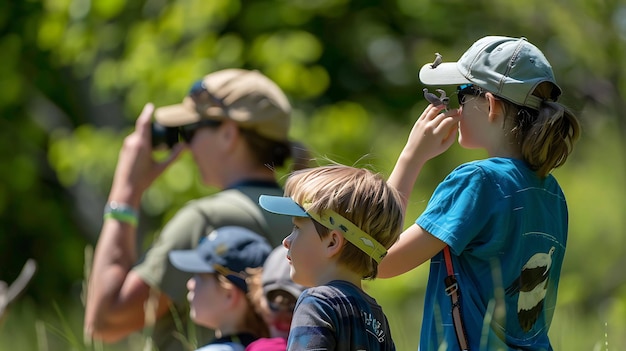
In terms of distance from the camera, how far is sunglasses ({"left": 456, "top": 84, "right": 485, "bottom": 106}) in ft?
7.80

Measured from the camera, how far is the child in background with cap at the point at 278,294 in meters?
3.03

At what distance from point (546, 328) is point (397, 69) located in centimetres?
734

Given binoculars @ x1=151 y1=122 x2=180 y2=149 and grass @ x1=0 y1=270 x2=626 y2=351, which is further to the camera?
grass @ x1=0 y1=270 x2=626 y2=351

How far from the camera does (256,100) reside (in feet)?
12.8

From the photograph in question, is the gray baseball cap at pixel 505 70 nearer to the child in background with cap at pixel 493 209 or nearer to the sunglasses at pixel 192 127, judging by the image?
the child in background with cap at pixel 493 209

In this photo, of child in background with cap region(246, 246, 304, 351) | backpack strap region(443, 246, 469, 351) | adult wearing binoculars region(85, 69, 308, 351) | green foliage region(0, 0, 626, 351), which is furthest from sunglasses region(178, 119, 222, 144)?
green foliage region(0, 0, 626, 351)

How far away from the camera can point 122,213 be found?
371 cm

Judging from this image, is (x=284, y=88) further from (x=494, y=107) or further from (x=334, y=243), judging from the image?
(x=334, y=243)

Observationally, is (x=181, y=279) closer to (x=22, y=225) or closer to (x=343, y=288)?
(x=343, y=288)

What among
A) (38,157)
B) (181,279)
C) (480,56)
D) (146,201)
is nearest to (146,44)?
(146,201)

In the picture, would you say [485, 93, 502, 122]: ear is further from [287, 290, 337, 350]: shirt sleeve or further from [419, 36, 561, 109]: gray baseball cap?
[287, 290, 337, 350]: shirt sleeve

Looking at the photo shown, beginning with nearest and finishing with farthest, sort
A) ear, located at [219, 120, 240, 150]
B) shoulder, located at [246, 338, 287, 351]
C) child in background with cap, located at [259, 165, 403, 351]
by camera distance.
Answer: child in background with cap, located at [259, 165, 403, 351] → shoulder, located at [246, 338, 287, 351] → ear, located at [219, 120, 240, 150]

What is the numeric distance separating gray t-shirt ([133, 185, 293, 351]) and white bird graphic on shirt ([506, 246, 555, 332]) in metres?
1.40

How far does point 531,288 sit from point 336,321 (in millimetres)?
468
